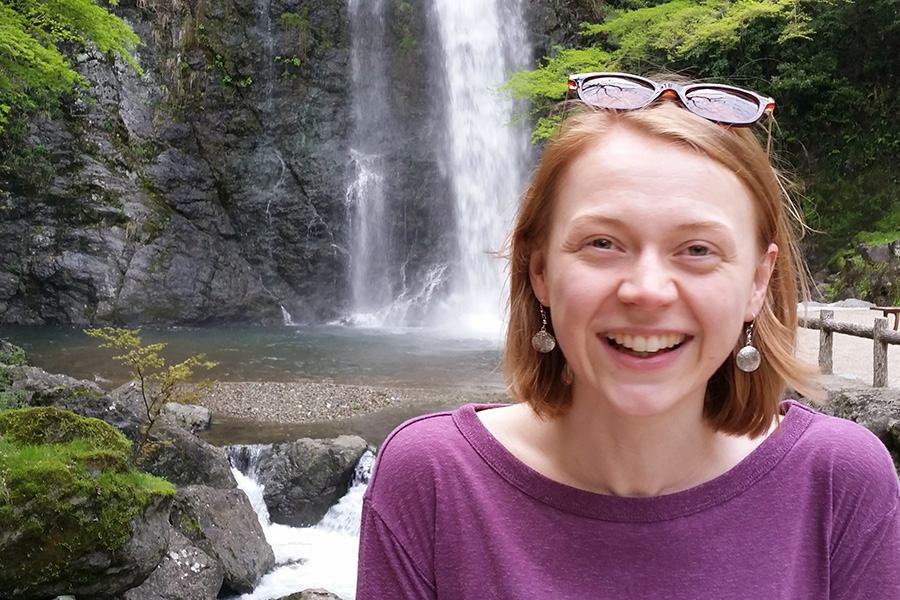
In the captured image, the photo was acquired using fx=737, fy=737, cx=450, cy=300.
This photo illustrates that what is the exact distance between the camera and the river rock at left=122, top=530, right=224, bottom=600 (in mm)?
5125

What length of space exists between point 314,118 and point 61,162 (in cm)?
699

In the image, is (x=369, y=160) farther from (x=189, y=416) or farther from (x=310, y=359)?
(x=189, y=416)

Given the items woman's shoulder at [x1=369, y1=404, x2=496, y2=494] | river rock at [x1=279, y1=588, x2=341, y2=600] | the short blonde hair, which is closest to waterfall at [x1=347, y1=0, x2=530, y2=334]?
river rock at [x1=279, y1=588, x2=341, y2=600]

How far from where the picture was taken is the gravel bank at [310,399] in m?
10.2

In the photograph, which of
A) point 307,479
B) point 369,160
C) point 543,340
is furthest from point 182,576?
point 369,160

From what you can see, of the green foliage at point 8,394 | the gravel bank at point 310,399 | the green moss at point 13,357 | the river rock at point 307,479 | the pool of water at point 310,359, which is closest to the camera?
the green foliage at point 8,394

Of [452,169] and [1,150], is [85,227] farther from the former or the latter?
[452,169]

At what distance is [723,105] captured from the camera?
4.23 ft

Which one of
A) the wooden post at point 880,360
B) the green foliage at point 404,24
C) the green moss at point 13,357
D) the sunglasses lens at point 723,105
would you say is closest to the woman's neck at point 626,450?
the sunglasses lens at point 723,105

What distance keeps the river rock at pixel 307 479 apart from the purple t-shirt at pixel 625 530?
6.38 metres

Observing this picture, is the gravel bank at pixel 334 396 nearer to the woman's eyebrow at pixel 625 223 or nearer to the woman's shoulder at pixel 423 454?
the woman's shoulder at pixel 423 454

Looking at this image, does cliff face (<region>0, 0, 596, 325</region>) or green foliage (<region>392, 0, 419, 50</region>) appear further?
green foliage (<region>392, 0, 419, 50</region>)

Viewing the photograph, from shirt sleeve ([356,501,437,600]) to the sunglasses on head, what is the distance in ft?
2.73

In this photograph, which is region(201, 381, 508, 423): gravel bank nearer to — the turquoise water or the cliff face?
the turquoise water
